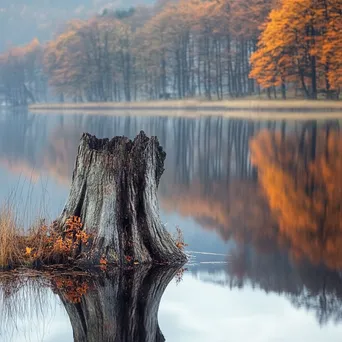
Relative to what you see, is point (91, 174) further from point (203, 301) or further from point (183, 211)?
point (183, 211)

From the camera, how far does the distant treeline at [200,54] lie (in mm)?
57906

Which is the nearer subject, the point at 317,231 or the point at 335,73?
the point at 317,231

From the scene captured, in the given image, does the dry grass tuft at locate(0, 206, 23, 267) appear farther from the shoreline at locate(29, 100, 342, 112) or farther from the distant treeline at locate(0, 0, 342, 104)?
the distant treeline at locate(0, 0, 342, 104)

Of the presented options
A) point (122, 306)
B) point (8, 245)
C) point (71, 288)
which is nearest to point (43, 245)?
point (8, 245)

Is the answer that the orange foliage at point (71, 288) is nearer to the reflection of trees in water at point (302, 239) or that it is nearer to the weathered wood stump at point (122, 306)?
the weathered wood stump at point (122, 306)

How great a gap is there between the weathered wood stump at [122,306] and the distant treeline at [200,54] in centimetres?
4724

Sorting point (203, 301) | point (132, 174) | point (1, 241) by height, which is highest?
point (132, 174)

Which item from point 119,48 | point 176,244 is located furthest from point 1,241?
point 119,48

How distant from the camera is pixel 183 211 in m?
14.5

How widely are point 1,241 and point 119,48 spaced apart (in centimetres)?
8382

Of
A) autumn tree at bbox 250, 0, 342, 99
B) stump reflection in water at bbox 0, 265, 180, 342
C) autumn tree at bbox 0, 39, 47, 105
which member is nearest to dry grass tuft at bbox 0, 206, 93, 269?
stump reflection in water at bbox 0, 265, 180, 342

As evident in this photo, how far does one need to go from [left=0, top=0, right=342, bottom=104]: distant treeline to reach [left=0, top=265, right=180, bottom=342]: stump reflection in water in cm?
4733

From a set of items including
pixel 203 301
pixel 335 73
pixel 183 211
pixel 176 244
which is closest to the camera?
pixel 203 301

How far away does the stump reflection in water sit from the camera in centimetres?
653
